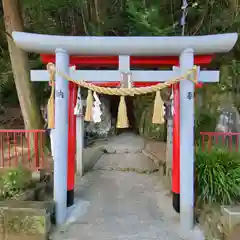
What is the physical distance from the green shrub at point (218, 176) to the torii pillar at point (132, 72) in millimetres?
302

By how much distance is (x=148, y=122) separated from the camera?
43.4 feet

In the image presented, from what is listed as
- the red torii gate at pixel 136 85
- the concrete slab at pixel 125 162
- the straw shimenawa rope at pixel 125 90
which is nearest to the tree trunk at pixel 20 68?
the concrete slab at pixel 125 162

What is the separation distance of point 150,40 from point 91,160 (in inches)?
209

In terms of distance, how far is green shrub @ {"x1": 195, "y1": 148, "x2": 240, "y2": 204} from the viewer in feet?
13.8

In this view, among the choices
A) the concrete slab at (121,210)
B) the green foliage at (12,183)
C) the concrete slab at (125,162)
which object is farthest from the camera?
the concrete slab at (125,162)

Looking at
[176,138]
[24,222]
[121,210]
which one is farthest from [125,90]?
[24,222]

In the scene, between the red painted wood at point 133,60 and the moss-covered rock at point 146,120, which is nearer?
the red painted wood at point 133,60

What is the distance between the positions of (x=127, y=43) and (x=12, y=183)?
121 inches

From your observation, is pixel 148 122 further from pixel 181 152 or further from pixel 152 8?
pixel 181 152

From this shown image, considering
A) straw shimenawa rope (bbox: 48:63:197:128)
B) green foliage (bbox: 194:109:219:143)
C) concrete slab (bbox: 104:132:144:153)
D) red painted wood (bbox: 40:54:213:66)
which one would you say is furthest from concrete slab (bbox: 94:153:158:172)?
red painted wood (bbox: 40:54:213:66)

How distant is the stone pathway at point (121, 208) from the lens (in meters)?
4.00

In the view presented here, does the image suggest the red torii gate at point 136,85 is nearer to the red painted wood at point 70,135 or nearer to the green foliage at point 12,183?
the red painted wood at point 70,135

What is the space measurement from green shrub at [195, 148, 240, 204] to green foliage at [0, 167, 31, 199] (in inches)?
121

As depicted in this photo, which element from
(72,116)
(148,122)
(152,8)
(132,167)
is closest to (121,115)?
(72,116)
